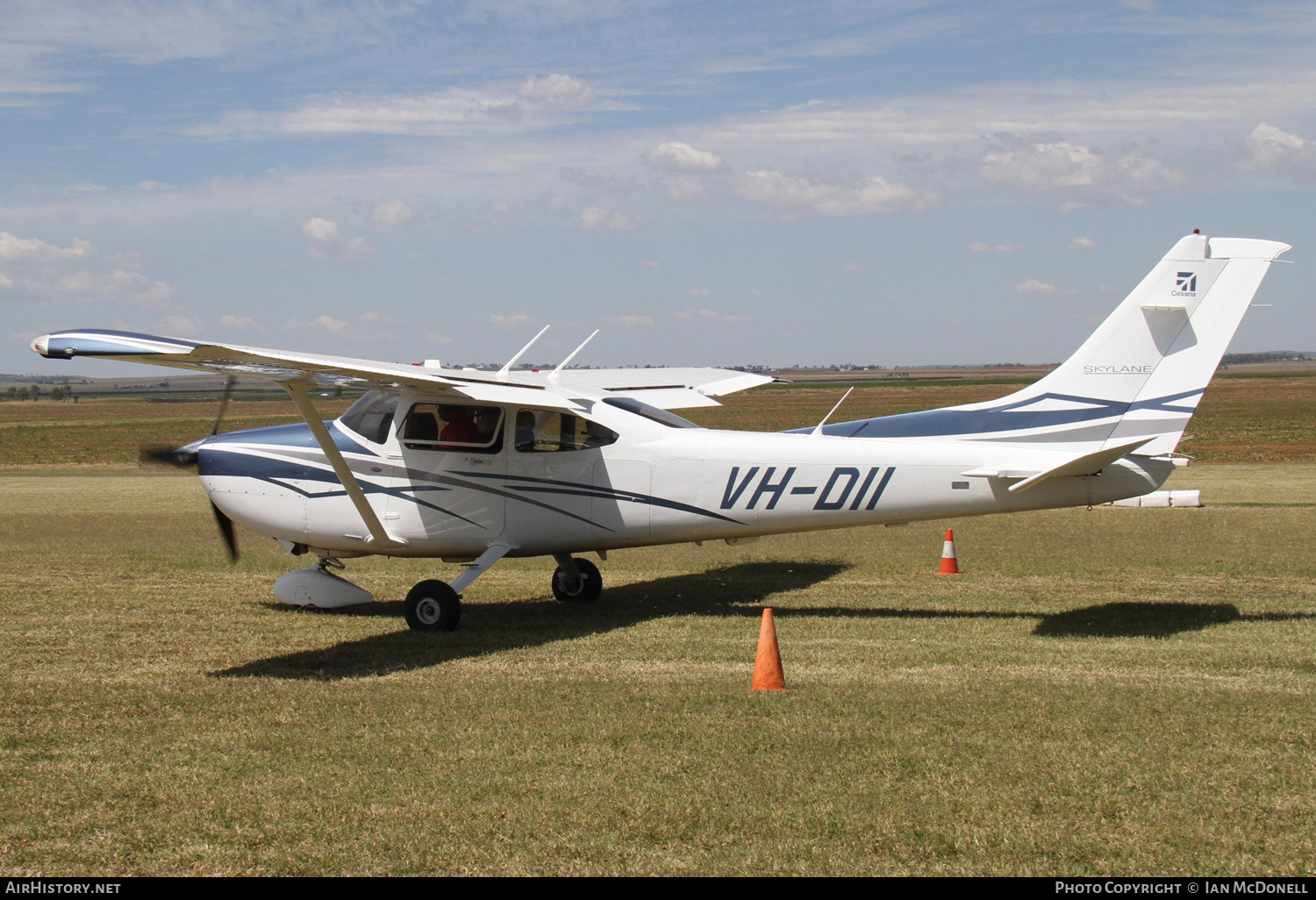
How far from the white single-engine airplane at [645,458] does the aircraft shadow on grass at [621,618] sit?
1.91ft

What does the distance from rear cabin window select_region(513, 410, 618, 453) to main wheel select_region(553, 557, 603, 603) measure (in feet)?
5.72

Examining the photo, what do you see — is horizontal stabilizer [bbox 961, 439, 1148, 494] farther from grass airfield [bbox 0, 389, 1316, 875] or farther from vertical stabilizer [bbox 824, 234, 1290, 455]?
grass airfield [bbox 0, 389, 1316, 875]

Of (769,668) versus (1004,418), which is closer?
(769,668)

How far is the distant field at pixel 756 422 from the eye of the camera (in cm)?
3847

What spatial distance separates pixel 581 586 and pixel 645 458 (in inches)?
81.8

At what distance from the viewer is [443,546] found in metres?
10.3

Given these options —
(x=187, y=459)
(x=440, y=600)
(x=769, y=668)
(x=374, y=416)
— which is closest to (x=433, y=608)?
(x=440, y=600)

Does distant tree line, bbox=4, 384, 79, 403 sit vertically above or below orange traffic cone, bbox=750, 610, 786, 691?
above

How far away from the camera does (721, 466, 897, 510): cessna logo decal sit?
9.36 metres

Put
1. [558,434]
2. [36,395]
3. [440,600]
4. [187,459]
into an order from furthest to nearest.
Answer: [36,395] → [187,459] → [558,434] → [440,600]

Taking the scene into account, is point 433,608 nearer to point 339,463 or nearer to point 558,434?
point 339,463

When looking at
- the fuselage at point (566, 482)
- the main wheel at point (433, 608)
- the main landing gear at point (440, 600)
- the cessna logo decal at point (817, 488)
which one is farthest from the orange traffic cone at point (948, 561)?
the main wheel at point (433, 608)

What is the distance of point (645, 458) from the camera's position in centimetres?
994

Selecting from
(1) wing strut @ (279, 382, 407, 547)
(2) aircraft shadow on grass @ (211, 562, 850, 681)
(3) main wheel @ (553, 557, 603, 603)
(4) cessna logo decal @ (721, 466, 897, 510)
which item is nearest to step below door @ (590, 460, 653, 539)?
(4) cessna logo decal @ (721, 466, 897, 510)
